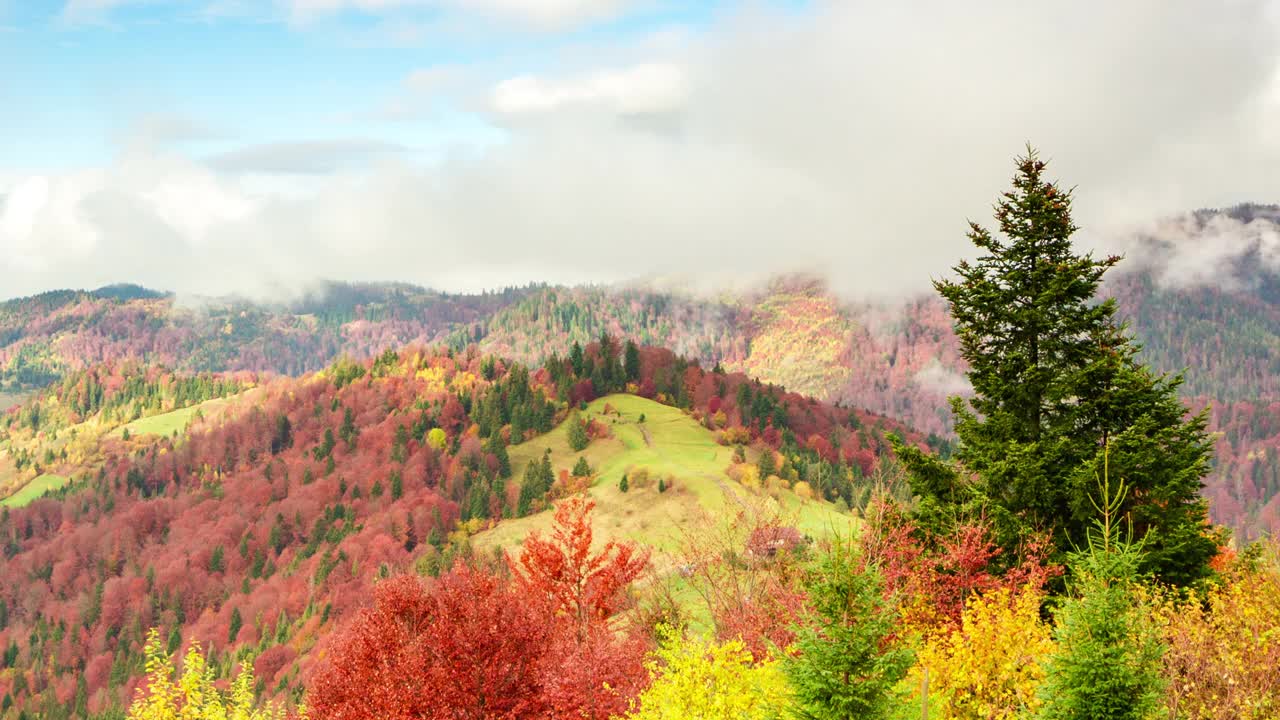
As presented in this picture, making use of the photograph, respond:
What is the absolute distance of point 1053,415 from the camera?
134 ft

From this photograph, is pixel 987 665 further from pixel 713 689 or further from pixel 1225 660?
pixel 713 689

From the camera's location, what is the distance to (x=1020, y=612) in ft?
97.8

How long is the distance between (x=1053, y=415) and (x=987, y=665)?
16617 millimetres

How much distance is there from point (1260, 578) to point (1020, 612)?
15172mm

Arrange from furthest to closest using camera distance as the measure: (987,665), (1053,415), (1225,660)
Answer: (1053,415) < (987,665) < (1225,660)

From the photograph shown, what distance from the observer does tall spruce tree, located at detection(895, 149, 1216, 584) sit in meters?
37.5

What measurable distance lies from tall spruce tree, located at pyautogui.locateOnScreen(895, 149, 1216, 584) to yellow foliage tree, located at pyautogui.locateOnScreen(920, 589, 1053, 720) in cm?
1018

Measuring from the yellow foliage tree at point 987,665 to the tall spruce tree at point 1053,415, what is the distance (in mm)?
10176

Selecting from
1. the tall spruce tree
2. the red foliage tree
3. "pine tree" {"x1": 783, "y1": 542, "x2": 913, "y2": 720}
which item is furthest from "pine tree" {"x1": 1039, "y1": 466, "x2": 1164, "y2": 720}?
the red foliage tree

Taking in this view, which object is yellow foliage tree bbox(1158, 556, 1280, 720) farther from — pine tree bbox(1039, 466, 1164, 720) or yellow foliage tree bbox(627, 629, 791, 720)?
yellow foliage tree bbox(627, 629, 791, 720)

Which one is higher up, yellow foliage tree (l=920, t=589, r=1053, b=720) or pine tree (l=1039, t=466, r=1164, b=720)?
pine tree (l=1039, t=466, r=1164, b=720)

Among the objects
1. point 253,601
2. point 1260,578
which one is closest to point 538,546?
point 1260,578

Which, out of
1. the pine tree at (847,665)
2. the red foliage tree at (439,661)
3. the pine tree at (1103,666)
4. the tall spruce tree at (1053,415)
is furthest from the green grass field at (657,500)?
the pine tree at (847,665)

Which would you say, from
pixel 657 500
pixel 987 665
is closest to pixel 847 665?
pixel 987 665
